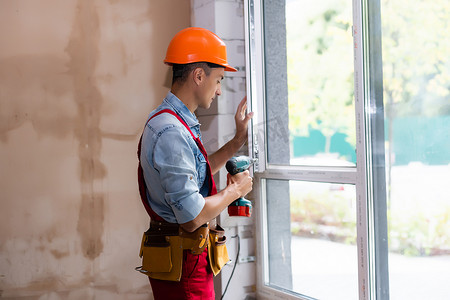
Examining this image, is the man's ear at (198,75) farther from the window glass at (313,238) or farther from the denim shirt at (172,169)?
the window glass at (313,238)

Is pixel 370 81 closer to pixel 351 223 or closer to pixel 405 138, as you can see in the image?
pixel 405 138

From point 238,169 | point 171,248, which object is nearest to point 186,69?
point 238,169

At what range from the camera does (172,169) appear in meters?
1.69

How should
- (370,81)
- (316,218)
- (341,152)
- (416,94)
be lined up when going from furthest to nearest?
(316,218), (341,152), (370,81), (416,94)

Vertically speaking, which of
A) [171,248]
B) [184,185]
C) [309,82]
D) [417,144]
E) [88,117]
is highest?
[309,82]

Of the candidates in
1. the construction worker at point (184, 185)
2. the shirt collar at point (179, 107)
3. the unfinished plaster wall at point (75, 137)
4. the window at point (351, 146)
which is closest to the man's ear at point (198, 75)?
the construction worker at point (184, 185)

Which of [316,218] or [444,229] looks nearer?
[444,229]

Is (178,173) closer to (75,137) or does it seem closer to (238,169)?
(238,169)

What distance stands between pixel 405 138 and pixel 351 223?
0.49 meters

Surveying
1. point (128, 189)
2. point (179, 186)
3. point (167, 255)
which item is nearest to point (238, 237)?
point (128, 189)

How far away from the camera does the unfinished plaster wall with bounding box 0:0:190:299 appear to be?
2.83 metres

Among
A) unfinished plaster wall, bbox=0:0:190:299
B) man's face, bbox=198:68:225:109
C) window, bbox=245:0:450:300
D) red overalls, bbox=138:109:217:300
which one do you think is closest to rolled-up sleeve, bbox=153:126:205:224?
red overalls, bbox=138:109:217:300

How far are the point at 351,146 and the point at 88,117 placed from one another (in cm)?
153

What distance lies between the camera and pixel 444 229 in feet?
6.31
